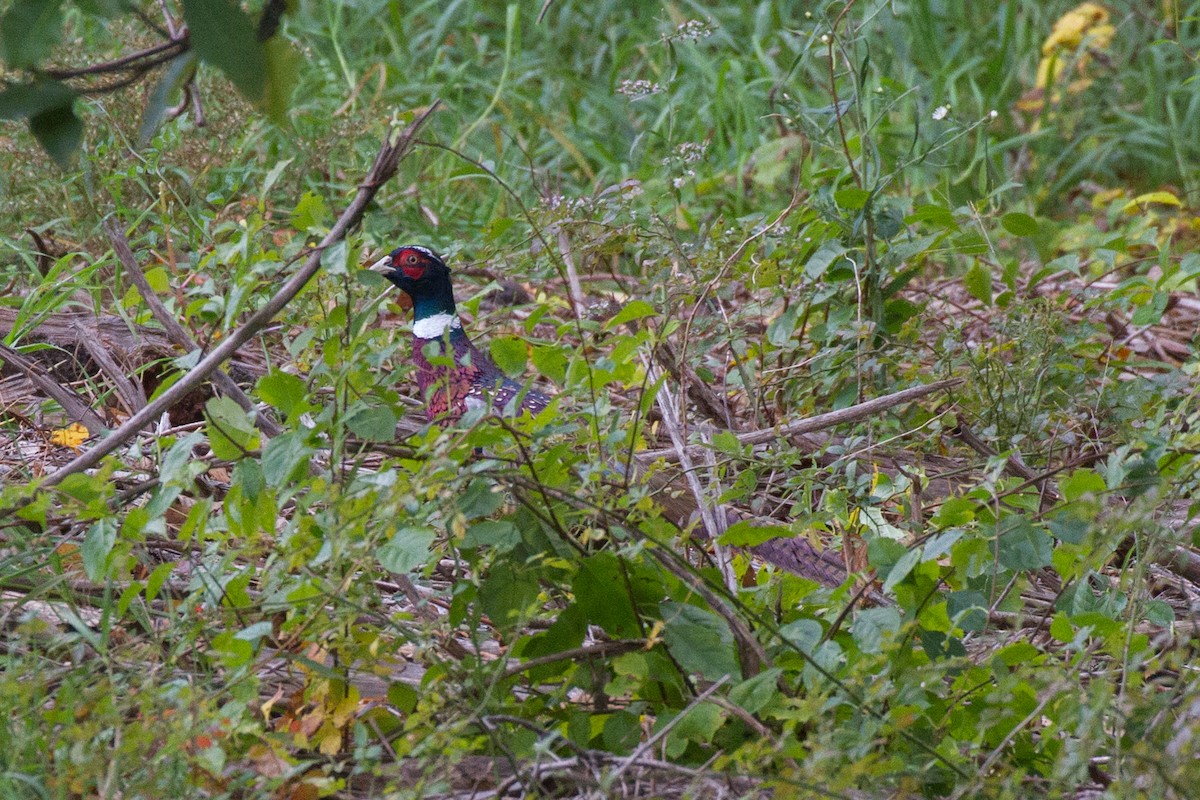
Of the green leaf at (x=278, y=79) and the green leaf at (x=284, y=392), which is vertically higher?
the green leaf at (x=278, y=79)

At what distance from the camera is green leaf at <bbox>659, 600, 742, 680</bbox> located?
1827 millimetres

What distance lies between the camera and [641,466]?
105 inches

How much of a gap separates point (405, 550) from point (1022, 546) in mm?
878

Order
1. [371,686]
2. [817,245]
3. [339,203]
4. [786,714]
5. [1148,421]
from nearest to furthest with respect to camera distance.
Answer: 1. [786,714]
2. [371,686]
3. [1148,421]
4. [817,245]
5. [339,203]

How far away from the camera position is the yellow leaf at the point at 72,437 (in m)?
2.85

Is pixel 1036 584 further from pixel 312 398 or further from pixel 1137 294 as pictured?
pixel 312 398

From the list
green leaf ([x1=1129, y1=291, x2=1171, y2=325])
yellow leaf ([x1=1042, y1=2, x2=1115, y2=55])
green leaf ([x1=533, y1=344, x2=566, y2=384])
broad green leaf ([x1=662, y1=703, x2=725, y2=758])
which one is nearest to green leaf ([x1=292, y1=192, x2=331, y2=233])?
green leaf ([x1=533, y1=344, x2=566, y2=384])

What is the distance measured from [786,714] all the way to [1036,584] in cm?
109

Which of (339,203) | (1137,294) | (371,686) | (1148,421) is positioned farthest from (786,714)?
Result: (339,203)

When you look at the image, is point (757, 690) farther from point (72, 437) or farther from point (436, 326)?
point (436, 326)

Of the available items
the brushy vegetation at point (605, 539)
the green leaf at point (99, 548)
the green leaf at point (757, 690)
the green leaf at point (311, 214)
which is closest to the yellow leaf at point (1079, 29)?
the brushy vegetation at point (605, 539)

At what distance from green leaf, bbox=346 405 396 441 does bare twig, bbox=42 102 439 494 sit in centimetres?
19

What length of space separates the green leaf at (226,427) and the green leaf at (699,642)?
646 mm

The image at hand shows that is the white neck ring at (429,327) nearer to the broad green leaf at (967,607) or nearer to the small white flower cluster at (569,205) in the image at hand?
the small white flower cluster at (569,205)
